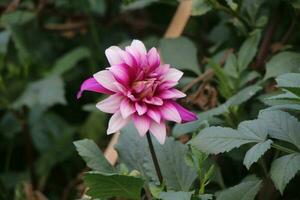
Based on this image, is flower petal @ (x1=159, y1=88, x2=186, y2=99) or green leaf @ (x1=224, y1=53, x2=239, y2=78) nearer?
flower petal @ (x1=159, y1=88, x2=186, y2=99)

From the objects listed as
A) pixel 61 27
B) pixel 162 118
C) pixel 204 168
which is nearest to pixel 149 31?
pixel 61 27

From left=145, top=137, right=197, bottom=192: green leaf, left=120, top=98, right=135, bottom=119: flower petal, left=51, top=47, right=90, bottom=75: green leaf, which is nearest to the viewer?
left=120, top=98, right=135, bottom=119: flower petal

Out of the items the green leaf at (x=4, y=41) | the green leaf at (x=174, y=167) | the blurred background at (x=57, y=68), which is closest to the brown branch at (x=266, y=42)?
the blurred background at (x=57, y=68)

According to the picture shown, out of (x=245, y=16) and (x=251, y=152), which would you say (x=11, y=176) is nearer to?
(x=245, y=16)

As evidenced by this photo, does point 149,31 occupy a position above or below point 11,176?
above

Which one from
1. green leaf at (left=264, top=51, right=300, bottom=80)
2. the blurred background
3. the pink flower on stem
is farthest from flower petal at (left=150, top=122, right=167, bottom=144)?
the blurred background

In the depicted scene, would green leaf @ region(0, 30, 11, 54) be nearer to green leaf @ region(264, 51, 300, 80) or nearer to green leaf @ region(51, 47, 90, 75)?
green leaf @ region(51, 47, 90, 75)
